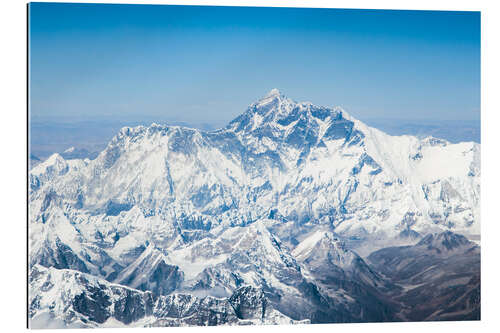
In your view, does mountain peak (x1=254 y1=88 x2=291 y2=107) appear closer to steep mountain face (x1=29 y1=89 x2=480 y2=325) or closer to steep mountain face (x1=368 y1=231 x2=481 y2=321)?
steep mountain face (x1=29 y1=89 x2=480 y2=325)

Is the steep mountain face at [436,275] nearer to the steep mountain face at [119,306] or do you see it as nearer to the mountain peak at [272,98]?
the steep mountain face at [119,306]

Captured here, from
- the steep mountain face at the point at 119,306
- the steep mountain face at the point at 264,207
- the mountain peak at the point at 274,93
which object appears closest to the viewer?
the steep mountain face at the point at 119,306

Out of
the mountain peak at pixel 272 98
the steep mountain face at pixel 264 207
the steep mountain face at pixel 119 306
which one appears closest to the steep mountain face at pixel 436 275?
the steep mountain face at pixel 264 207

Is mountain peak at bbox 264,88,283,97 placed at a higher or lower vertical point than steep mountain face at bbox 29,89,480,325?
higher

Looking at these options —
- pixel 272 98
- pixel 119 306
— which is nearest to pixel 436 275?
pixel 272 98

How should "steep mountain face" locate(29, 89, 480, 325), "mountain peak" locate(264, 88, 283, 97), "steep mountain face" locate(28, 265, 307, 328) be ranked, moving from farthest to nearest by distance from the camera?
"mountain peak" locate(264, 88, 283, 97), "steep mountain face" locate(29, 89, 480, 325), "steep mountain face" locate(28, 265, 307, 328)

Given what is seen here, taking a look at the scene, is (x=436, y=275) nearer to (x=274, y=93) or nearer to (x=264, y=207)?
(x=264, y=207)

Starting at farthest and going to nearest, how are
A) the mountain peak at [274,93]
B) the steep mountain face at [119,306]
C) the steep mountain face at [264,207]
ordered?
the mountain peak at [274,93] → the steep mountain face at [264,207] → the steep mountain face at [119,306]

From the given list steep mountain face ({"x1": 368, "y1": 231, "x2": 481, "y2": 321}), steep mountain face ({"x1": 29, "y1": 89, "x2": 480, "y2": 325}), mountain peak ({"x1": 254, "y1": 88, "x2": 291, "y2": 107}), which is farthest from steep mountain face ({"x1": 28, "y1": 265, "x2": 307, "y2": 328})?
mountain peak ({"x1": 254, "y1": 88, "x2": 291, "y2": 107})

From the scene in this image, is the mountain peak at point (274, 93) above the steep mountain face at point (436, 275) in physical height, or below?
above
